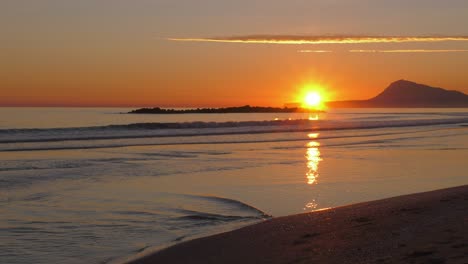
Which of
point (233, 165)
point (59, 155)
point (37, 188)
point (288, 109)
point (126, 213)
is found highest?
point (288, 109)

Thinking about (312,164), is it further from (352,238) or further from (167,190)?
(352,238)

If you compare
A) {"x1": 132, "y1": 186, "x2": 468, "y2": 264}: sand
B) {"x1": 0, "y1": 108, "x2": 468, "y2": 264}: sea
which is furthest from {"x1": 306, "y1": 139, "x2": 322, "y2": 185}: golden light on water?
{"x1": 132, "y1": 186, "x2": 468, "y2": 264}: sand

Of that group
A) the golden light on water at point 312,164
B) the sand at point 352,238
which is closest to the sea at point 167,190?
the golden light on water at point 312,164

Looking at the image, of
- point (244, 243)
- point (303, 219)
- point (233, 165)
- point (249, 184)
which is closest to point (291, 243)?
point (244, 243)

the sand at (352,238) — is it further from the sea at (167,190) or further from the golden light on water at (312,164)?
the golden light on water at (312,164)

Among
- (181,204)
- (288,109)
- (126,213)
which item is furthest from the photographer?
(288,109)

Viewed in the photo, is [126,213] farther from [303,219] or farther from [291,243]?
[291,243]

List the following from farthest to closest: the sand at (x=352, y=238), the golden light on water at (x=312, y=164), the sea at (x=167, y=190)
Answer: the golden light on water at (x=312, y=164) → the sea at (x=167, y=190) → the sand at (x=352, y=238)

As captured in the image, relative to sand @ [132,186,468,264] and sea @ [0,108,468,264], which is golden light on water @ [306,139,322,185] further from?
sand @ [132,186,468,264]

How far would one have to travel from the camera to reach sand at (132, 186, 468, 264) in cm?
727

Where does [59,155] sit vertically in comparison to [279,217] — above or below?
above

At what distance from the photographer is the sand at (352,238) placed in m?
7.27

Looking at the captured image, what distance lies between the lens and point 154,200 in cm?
1330

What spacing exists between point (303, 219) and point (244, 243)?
5.18 feet
